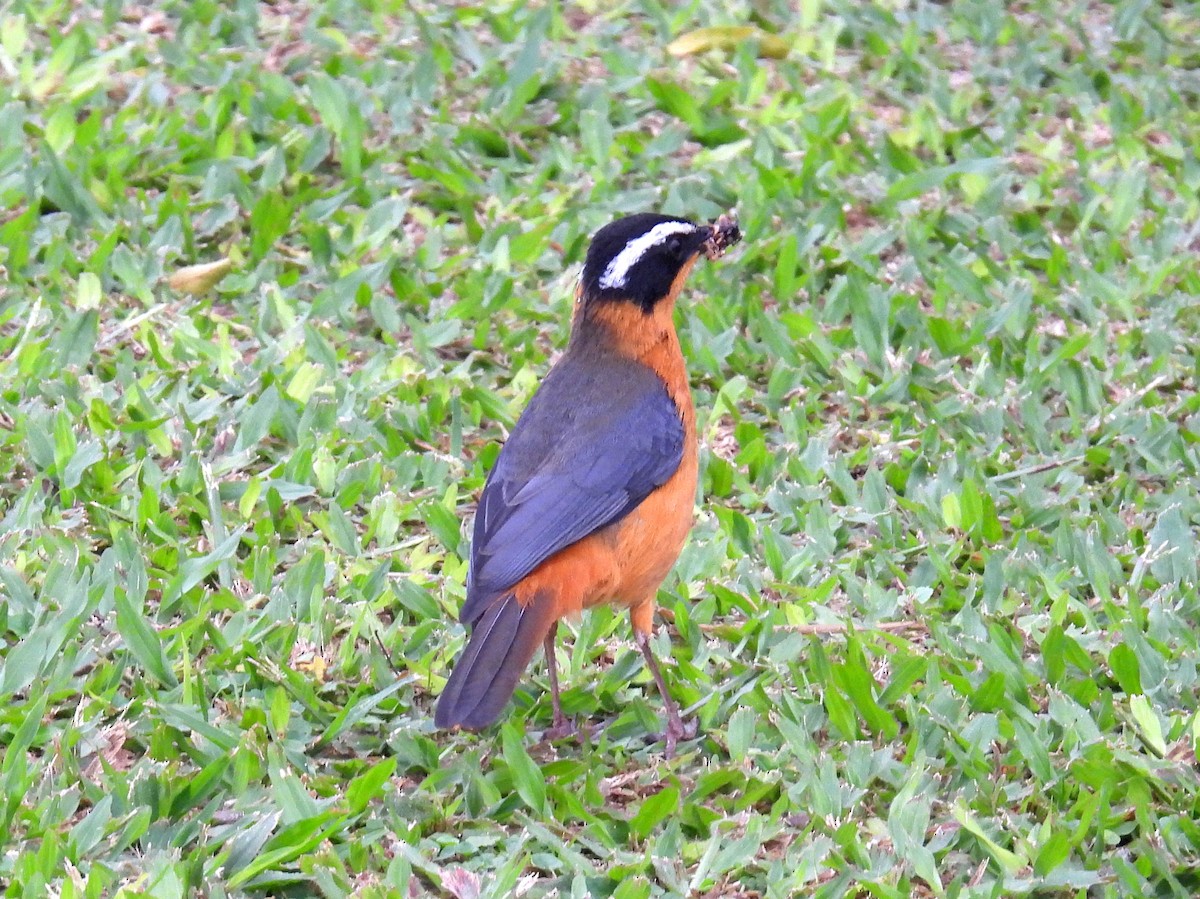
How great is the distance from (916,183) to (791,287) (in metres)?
1.10

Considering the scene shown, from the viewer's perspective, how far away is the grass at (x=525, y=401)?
4875 millimetres

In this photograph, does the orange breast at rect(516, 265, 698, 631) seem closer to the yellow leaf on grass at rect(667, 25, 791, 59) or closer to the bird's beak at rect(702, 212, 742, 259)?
the bird's beak at rect(702, 212, 742, 259)

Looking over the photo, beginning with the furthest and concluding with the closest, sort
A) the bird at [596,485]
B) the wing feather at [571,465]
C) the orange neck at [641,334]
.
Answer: the orange neck at [641,334]
the wing feather at [571,465]
the bird at [596,485]

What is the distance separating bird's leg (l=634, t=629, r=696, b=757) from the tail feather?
428 millimetres

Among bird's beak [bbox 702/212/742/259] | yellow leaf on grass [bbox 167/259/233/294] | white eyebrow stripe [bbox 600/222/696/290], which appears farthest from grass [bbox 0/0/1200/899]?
white eyebrow stripe [bbox 600/222/696/290]

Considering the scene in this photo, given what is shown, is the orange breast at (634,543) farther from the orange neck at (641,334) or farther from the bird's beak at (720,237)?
the bird's beak at (720,237)

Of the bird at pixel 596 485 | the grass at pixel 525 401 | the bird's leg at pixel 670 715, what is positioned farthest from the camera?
the bird's leg at pixel 670 715

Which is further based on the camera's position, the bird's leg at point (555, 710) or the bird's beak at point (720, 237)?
the bird's beak at point (720, 237)

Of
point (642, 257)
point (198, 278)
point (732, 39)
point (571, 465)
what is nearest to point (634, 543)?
point (571, 465)

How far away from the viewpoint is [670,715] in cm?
536

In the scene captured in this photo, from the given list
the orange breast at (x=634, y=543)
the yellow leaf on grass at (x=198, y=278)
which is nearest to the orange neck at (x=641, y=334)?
the orange breast at (x=634, y=543)

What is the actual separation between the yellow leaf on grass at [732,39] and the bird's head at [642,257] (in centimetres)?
356

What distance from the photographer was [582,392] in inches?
232

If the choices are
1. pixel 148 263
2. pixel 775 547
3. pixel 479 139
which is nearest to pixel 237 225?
pixel 148 263
